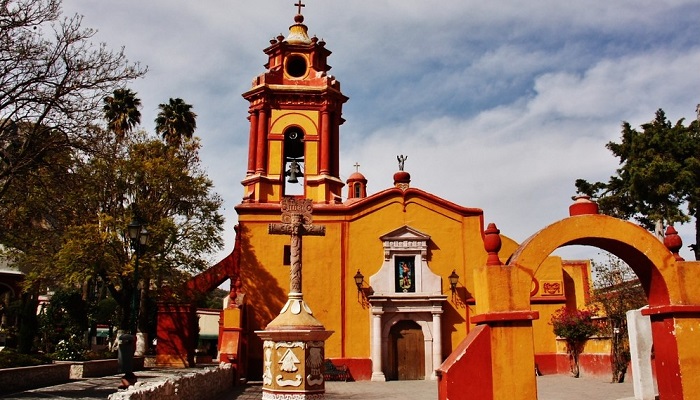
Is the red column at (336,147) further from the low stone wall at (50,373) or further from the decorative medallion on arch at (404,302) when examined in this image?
the low stone wall at (50,373)

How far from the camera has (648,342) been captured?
38.2ft

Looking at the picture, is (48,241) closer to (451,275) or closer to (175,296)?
(175,296)

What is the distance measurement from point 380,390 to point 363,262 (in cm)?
570

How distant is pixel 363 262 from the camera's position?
2192 cm

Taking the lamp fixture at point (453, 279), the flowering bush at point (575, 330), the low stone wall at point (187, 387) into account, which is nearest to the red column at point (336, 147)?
the lamp fixture at point (453, 279)

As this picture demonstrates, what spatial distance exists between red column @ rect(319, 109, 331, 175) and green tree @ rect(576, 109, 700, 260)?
16.9 metres

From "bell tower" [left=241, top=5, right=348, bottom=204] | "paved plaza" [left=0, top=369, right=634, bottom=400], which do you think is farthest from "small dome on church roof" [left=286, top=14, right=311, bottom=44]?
"paved plaza" [left=0, top=369, right=634, bottom=400]

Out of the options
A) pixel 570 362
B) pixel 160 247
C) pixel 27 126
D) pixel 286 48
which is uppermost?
pixel 286 48

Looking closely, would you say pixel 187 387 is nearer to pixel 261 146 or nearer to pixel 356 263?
pixel 356 263

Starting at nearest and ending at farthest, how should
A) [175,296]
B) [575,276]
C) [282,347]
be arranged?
[282,347] < [175,296] < [575,276]

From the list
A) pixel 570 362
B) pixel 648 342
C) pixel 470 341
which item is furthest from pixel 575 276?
pixel 470 341

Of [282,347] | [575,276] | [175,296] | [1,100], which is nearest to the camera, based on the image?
[282,347]

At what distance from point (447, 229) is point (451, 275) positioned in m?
1.95

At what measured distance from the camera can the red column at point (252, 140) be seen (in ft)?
77.5
